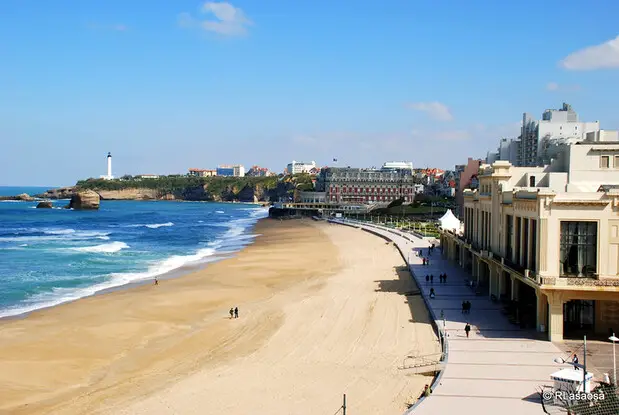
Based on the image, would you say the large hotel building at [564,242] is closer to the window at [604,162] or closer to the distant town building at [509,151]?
the window at [604,162]

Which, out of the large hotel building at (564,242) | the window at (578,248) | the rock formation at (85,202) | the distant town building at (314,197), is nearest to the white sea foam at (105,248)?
the large hotel building at (564,242)

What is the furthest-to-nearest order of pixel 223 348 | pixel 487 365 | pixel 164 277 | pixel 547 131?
pixel 547 131 → pixel 164 277 → pixel 223 348 → pixel 487 365

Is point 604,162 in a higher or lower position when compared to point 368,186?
higher

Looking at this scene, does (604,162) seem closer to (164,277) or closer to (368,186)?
(164,277)

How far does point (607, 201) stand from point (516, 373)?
29.1 ft

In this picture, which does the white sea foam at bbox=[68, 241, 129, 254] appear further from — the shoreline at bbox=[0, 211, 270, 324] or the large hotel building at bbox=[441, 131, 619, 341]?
the large hotel building at bbox=[441, 131, 619, 341]

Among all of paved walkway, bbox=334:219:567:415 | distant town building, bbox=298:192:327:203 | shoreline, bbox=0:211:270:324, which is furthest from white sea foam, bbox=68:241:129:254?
distant town building, bbox=298:192:327:203

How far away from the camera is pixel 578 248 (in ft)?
87.4

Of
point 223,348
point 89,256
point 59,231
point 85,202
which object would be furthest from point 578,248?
point 85,202

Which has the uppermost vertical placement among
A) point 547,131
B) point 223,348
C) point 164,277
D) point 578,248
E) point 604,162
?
point 547,131

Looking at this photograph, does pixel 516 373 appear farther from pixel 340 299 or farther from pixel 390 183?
pixel 390 183

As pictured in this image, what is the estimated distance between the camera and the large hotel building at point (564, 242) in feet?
85.8

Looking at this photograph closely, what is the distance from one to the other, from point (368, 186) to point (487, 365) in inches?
5282

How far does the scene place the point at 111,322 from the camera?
34688mm
